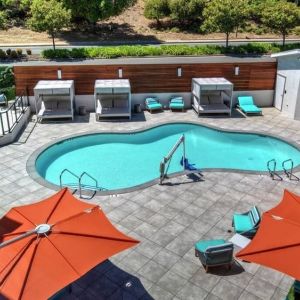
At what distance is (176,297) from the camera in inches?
363

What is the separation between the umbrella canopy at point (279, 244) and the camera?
7.15m

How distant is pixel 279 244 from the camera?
297 inches

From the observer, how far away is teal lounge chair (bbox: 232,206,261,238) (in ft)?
36.9

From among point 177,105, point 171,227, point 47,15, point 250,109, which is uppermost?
point 47,15

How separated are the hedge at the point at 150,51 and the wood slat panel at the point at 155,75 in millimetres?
12560

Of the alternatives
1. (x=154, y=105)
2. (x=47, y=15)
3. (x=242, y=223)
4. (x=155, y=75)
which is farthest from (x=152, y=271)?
(x=47, y=15)

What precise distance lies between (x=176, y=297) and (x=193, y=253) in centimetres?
184

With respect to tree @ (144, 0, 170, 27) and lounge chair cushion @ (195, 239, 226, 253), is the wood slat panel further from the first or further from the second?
tree @ (144, 0, 170, 27)

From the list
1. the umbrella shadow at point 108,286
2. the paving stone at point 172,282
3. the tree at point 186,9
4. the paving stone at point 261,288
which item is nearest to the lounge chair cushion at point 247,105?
the paving stone at point 261,288

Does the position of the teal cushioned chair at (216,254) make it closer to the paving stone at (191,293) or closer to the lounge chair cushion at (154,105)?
the paving stone at (191,293)

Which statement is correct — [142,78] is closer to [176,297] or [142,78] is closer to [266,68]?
[266,68]

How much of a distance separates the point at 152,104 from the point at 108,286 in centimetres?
1531

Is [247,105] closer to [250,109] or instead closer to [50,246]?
[250,109]

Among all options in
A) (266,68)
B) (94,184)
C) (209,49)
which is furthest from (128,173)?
(209,49)
